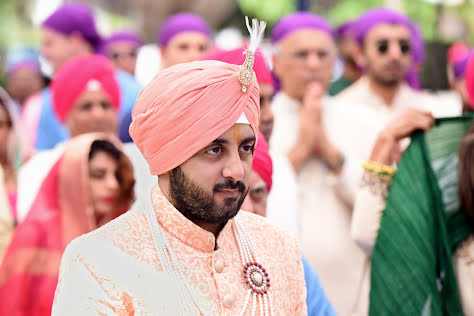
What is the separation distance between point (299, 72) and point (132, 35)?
2.78m

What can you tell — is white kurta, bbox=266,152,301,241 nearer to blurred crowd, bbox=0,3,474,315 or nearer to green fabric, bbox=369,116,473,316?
blurred crowd, bbox=0,3,474,315

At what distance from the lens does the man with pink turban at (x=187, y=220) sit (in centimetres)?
232

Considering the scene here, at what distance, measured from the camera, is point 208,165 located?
2406 millimetres

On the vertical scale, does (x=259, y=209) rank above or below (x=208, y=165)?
below

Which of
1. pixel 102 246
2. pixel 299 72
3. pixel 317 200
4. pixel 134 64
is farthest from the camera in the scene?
pixel 134 64

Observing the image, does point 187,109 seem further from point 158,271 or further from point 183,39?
point 183,39

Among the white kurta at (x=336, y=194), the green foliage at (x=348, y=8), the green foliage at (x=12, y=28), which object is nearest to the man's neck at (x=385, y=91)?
the white kurta at (x=336, y=194)

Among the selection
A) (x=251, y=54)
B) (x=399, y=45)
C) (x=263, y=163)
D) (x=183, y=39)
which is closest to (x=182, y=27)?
(x=183, y=39)

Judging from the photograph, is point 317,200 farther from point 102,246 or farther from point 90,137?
point 102,246

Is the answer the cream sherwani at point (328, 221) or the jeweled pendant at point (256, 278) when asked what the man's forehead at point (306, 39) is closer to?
the cream sherwani at point (328, 221)

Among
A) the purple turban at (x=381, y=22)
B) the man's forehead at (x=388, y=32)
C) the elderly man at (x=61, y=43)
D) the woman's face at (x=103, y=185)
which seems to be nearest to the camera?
the woman's face at (x=103, y=185)

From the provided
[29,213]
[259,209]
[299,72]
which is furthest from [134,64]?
[259,209]

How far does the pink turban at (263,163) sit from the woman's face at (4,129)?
2334 millimetres

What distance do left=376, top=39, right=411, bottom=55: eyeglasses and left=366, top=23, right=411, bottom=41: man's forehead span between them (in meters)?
0.04
